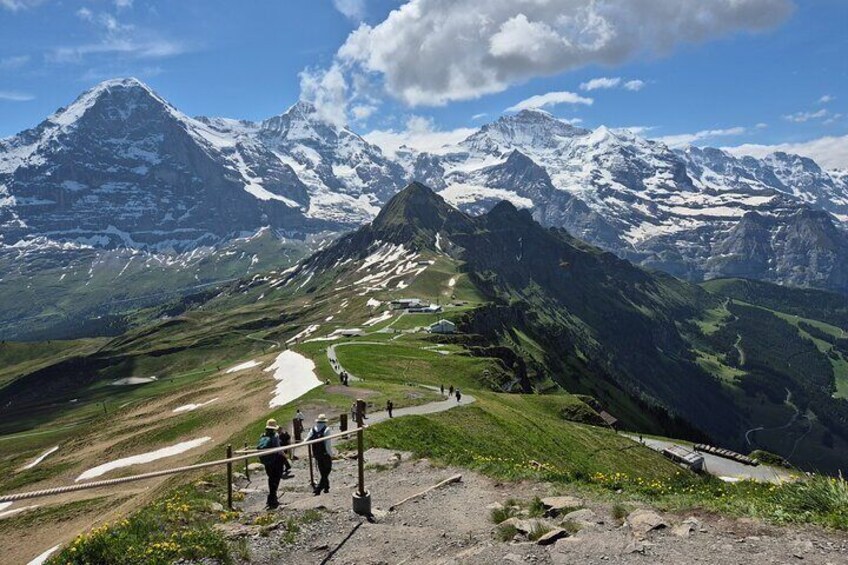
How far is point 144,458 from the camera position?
6278cm

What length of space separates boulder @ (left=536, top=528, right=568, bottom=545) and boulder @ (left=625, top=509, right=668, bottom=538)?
6.79 ft

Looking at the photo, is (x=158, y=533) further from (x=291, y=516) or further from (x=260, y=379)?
(x=260, y=379)

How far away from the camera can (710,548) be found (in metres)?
14.6

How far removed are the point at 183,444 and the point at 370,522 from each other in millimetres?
50753

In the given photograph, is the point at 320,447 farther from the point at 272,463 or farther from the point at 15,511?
the point at 15,511

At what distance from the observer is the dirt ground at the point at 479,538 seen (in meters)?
14.2

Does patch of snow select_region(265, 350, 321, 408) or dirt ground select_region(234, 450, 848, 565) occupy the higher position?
dirt ground select_region(234, 450, 848, 565)

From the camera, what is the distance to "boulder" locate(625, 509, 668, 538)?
639 inches

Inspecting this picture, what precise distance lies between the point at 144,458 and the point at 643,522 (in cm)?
6162

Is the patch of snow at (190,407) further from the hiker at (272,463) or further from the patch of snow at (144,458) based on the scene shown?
the hiker at (272,463)

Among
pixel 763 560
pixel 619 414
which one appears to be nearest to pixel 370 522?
pixel 763 560

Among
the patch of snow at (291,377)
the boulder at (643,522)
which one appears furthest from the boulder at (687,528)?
the patch of snow at (291,377)

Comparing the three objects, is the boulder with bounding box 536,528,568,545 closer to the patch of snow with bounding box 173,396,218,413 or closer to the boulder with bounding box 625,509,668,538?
the boulder with bounding box 625,509,668,538

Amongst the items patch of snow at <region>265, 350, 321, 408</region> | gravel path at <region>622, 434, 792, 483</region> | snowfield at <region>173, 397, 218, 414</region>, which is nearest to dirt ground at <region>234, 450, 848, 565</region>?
patch of snow at <region>265, 350, 321, 408</region>
